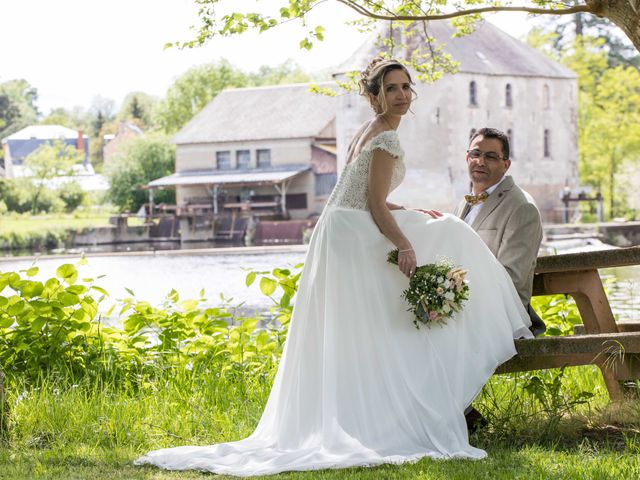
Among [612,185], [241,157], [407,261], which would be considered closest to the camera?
[407,261]

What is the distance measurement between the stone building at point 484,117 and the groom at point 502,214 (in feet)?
128

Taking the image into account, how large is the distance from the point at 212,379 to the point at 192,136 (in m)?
50.5

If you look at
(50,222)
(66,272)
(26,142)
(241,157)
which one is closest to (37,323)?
(66,272)

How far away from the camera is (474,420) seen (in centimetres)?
421

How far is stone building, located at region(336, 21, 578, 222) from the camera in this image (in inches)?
1757

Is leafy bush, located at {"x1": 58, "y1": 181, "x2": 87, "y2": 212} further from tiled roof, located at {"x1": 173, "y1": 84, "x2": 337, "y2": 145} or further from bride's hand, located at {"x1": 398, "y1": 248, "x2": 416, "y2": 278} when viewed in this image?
bride's hand, located at {"x1": 398, "y1": 248, "x2": 416, "y2": 278}

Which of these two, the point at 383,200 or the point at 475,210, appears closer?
the point at 383,200

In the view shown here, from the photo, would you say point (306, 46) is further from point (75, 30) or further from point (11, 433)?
point (75, 30)

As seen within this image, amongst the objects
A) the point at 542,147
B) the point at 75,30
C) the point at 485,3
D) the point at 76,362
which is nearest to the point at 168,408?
the point at 76,362

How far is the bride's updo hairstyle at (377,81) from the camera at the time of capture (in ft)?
13.3

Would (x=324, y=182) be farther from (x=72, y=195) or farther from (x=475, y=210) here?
(x=475, y=210)

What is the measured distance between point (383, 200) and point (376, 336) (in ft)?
1.79

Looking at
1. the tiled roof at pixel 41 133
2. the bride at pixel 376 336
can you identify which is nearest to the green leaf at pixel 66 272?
the bride at pixel 376 336

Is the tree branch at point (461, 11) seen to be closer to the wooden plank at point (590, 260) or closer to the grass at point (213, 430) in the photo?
the wooden plank at point (590, 260)
